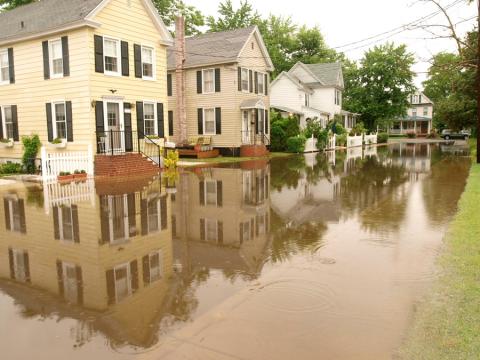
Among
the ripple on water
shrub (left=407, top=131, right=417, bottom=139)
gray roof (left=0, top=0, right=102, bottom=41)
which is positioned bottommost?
the ripple on water

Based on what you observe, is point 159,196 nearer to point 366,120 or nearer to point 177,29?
point 177,29

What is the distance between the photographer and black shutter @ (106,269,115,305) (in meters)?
5.54

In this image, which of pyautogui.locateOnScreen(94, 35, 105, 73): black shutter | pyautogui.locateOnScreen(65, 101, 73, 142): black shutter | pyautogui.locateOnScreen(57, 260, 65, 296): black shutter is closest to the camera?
pyautogui.locateOnScreen(57, 260, 65, 296): black shutter

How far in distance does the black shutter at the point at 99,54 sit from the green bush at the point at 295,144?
18.4 m

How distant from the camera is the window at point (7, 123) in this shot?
23642 mm

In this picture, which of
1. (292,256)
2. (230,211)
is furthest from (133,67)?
(292,256)

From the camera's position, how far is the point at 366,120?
6194 cm

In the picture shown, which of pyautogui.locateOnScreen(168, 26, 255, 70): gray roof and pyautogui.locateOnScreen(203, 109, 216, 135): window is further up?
pyautogui.locateOnScreen(168, 26, 255, 70): gray roof

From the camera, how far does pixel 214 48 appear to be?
32406 millimetres

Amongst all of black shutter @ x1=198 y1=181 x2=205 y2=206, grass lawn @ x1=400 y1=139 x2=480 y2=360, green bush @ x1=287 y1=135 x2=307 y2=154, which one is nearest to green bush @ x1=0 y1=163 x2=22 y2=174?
black shutter @ x1=198 y1=181 x2=205 y2=206

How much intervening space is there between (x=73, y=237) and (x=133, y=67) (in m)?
15.6

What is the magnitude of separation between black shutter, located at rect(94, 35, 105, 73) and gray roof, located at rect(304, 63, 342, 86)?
34.1 m

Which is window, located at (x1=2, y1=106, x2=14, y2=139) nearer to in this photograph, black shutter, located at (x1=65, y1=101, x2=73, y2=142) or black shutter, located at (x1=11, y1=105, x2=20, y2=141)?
black shutter, located at (x1=11, y1=105, x2=20, y2=141)

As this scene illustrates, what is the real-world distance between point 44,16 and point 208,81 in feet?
40.7
